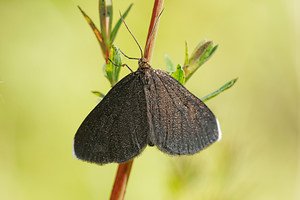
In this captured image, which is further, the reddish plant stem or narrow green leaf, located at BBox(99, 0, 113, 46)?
narrow green leaf, located at BBox(99, 0, 113, 46)

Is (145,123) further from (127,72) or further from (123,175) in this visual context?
(127,72)

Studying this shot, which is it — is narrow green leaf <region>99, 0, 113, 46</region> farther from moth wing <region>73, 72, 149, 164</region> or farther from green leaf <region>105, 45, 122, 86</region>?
moth wing <region>73, 72, 149, 164</region>

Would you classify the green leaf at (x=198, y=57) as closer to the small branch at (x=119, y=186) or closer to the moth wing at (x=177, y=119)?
the moth wing at (x=177, y=119)

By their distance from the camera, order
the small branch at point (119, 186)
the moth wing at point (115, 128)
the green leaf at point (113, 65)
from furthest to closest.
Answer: the moth wing at point (115, 128) → the green leaf at point (113, 65) → the small branch at point (119, 186)

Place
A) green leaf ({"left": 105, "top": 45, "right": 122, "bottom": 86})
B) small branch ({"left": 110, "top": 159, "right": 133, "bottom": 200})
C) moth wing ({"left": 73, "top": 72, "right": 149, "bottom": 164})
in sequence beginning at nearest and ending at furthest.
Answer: small branch ({"left": 110, "top": 159, "right": 133, "bottom": 200}) → green leaf ({"left": 105, "top": 45, "right": 122, "bottom": 86}) → moth wing ({"left": 73, "top": 72, "right": 149, "bottom": 164})

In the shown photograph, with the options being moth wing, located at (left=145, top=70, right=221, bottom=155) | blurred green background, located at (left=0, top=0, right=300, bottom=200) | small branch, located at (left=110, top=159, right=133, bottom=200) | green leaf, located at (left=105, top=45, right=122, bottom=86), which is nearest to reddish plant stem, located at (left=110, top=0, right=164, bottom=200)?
small branch, located at (left=110, top=159, right=133, bottom=200)

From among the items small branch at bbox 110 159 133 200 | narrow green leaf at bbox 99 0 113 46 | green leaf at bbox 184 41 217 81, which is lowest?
small branch at bbox 110 159 133 200

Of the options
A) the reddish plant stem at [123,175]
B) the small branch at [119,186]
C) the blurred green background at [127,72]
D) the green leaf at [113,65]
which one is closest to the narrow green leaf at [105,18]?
the green leaf at [113,65]
